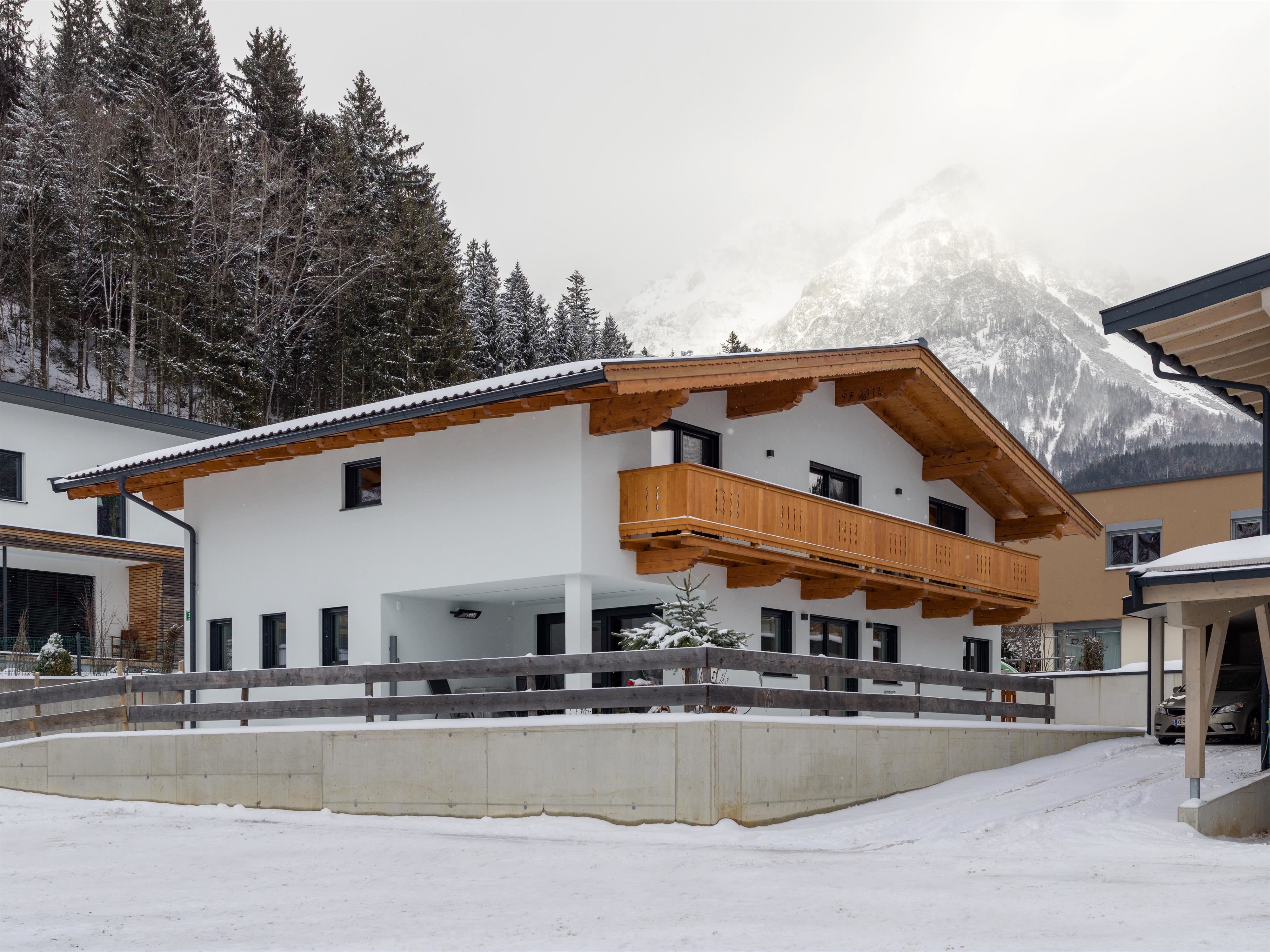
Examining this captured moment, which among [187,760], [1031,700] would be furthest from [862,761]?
[1031,700]

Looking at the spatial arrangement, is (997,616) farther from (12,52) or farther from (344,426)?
(12,52)

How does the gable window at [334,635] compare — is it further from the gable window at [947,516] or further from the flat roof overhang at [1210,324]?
the flat roof overhang at [1210,324]

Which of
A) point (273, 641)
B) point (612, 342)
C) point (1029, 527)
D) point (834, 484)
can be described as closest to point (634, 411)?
point (834, 484)

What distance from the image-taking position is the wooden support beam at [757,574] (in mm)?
19562

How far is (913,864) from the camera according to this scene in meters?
10.2

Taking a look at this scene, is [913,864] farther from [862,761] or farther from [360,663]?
[360,663]

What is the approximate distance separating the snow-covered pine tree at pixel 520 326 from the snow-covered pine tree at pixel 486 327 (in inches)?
7.9

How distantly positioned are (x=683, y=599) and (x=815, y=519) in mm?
3245

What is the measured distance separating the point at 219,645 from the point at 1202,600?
16254 mm

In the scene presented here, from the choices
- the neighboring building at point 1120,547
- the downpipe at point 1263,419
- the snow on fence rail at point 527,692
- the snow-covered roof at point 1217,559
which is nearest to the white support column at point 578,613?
the snow on fence rail at point 527,692

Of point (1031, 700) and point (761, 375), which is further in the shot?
point (1031, 700)

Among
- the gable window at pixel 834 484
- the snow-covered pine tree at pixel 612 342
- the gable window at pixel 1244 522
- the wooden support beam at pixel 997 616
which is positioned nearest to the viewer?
the gable window at pixel 834 484

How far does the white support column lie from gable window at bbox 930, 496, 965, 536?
1042 cm

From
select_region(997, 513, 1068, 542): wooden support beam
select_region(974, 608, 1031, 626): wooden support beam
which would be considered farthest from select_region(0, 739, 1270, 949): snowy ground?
A: select_region(997, 513, 1068, 542): wooden support beam
